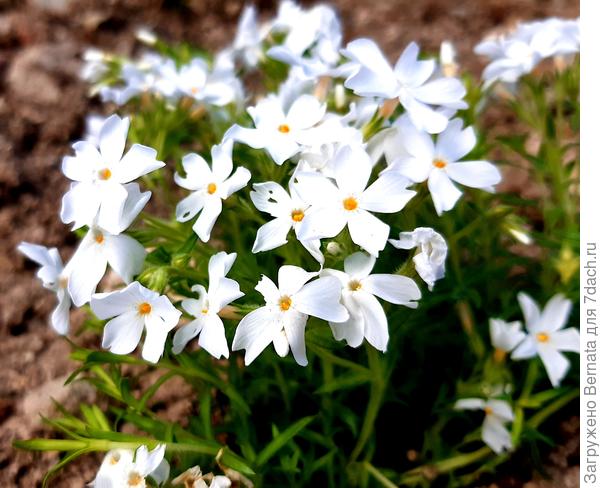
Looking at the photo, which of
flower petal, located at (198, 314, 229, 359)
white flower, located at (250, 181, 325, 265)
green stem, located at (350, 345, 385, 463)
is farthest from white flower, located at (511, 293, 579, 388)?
flower petal, located at (198, 314, 229, 359)

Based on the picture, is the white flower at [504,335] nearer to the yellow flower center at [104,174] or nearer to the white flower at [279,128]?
the white flower at [279,128]

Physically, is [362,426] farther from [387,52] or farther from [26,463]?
[387,52]

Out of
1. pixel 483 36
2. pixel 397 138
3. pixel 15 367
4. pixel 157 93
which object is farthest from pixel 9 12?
pixel 397 138

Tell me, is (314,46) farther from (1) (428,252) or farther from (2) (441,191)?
(1) (428,252)

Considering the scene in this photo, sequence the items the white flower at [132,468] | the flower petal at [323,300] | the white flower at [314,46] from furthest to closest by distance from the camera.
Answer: the white flower at [314,46] → the white flower at [132,468] → the flower petal at [323,300]

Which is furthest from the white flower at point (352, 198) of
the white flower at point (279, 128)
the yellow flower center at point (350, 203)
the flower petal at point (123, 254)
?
the flower petal at point (123, 254)

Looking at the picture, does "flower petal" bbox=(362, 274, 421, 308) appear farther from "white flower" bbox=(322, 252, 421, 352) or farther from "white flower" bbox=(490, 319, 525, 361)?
"white flower" bbox=(490, 319, 525, 361)

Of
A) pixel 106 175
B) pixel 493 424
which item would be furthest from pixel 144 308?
pixel 493 424
